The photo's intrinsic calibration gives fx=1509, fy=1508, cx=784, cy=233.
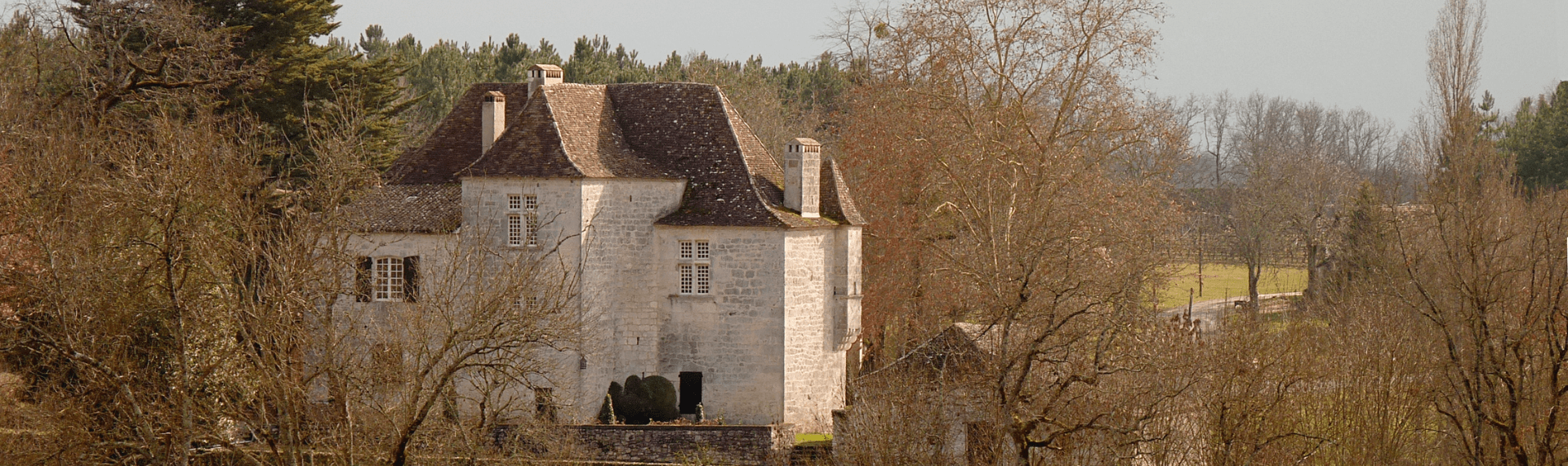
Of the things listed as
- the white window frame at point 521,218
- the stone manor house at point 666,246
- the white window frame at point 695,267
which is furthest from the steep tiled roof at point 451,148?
the white window frame at point 695,267

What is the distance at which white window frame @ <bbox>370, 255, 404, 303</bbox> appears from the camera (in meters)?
34.6

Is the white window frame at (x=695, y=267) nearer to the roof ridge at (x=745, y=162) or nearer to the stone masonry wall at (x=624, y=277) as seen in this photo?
the stone masonry wall at (x=624, y=277)

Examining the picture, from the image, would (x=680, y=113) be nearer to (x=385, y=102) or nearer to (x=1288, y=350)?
(x=385, y=102)

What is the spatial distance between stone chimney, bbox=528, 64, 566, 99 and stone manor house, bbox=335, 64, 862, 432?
1010 millimetres

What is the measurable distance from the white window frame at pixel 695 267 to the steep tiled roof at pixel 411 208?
514 centimetres

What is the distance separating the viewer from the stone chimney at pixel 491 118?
3625cm

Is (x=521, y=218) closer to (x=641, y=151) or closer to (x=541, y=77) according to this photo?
(x=641, y=151)

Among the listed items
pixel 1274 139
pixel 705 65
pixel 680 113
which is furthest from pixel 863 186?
pixel 1274 139

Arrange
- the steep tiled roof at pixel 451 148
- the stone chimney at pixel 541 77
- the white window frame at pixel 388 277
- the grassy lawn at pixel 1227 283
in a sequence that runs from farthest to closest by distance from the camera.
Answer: the grassy lawn at pixel 1227 283, the steep tiled roof at pixel 451 148, the stone chimney at pixel 541 77, the white window frame at pixel 388 277

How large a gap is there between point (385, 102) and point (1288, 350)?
25.7 m

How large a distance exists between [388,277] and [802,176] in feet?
32.2

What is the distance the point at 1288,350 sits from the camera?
2939 centimetres

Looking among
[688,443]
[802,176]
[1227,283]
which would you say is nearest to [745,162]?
[802,176]

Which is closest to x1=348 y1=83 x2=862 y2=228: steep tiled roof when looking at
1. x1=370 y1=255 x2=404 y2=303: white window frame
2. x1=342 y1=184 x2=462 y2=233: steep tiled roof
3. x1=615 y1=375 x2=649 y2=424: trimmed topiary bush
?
x1=342 y1=184 x2=462 y2=233: steep tiled roof
